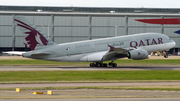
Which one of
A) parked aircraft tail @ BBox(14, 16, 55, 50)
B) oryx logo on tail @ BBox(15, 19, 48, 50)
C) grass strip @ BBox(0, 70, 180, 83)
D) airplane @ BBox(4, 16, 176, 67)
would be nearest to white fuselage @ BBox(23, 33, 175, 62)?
airplane @ BBox(4, 16, 176, 67)

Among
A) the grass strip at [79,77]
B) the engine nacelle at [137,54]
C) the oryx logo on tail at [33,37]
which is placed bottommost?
the grass strip at [79,77]

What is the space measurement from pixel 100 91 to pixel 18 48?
305 feet

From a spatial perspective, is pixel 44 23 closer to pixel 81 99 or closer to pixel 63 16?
pixel 63 16

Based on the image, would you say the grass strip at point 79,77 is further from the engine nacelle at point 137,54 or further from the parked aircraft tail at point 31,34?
the engine nacelle at point 137,54

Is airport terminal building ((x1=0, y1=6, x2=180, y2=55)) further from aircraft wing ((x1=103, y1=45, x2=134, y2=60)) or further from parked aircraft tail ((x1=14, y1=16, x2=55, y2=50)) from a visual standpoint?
parked aircraft tail ((x1=14, y1=16, x2=55, y2=50))

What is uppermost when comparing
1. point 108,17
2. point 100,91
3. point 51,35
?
point 108,17

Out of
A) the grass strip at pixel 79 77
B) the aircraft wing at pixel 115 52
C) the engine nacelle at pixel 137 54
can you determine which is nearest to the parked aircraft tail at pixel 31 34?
the grass strip at pixel 79 77

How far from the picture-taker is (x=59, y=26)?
357 feet

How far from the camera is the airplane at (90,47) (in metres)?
46.1

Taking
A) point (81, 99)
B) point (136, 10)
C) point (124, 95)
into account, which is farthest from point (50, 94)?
point (136, 10)

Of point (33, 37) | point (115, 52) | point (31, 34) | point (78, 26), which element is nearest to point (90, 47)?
point (115, 52)

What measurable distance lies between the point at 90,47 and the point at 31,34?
10160 millimetres

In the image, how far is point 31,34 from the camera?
151ft

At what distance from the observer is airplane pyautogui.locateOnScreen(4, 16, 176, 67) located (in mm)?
46094
